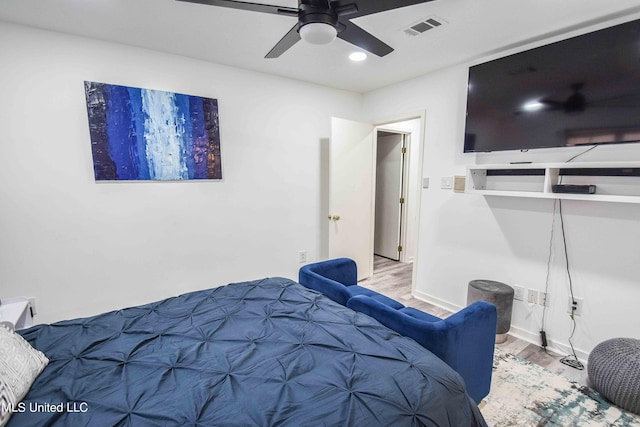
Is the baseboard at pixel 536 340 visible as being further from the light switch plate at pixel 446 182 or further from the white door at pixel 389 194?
the white door at pixel 389 194

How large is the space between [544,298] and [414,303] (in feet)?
3.97

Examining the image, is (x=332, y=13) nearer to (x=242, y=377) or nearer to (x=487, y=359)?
(x=242, y=377)

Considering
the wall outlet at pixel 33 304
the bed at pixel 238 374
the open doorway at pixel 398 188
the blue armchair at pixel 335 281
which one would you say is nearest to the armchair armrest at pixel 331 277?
the blue armchair at pixel 335 281

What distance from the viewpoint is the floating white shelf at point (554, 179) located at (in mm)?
1922

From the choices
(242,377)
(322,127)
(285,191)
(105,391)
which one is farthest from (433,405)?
(322,127)

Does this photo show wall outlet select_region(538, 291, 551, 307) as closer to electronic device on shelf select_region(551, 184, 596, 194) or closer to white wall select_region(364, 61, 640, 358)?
white wall select_region(364, 61, 640, 358)

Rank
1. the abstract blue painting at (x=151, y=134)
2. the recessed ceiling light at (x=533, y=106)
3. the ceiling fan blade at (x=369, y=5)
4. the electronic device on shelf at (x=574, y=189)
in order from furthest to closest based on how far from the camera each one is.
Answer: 1. the abstract blue painting at (x=151, y=134)
2. the recessed ceiling light at (x=533, y=106)
3. the electronic device on shelf at (x=574, y=189)
4. the ceiling fan blade at (x=369, y=5)

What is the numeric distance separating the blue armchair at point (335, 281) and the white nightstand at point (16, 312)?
177 cm

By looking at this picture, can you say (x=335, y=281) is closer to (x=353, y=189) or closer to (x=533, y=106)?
(x=353, y=189)

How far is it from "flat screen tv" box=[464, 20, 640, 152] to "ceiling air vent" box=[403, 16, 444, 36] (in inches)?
27.6

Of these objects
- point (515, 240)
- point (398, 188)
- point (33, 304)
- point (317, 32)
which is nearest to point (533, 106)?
point (515, 240)

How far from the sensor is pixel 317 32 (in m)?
1.49

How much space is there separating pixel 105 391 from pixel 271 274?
235 cm

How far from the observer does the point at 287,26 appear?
2098 mm
